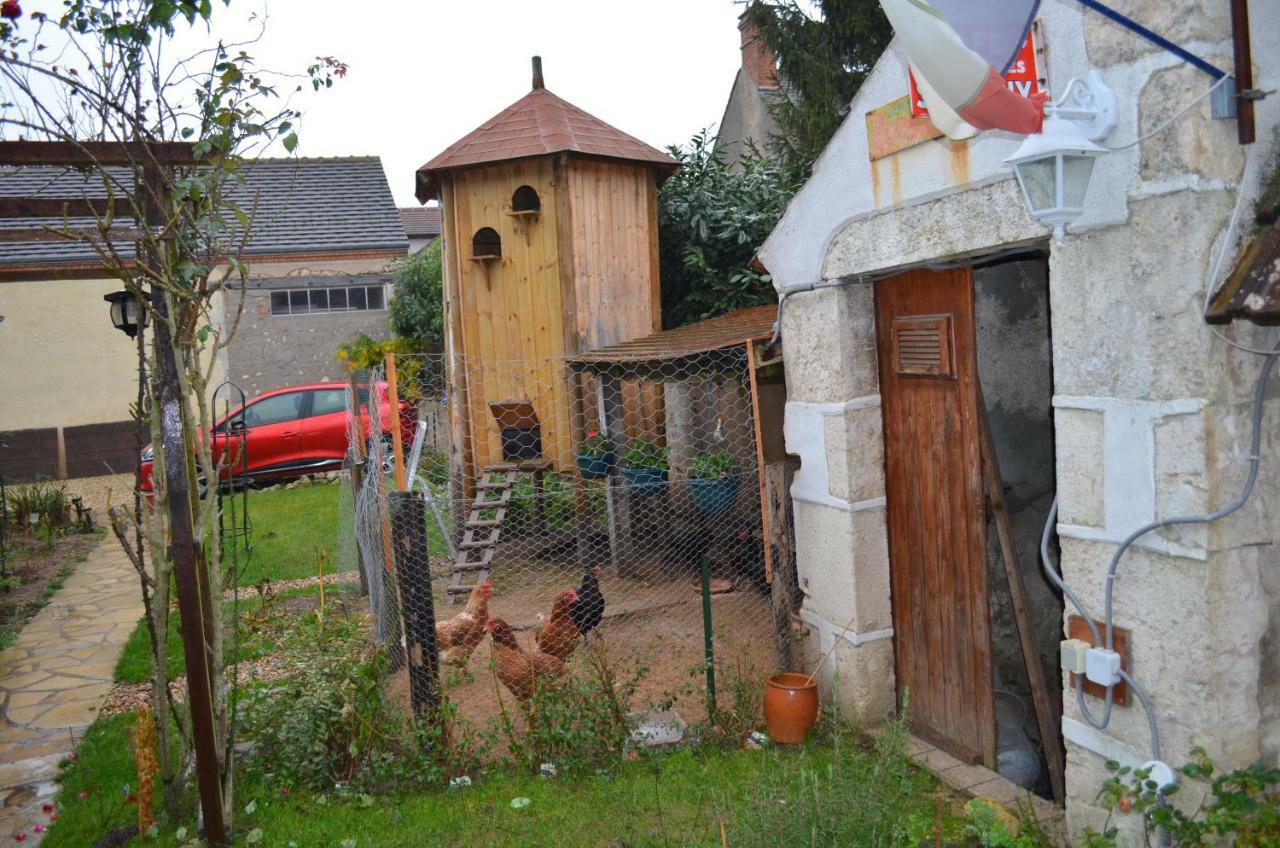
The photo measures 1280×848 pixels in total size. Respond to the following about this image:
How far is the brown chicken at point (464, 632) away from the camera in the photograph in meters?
6.08

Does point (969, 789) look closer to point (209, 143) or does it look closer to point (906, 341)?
point (906, 341)

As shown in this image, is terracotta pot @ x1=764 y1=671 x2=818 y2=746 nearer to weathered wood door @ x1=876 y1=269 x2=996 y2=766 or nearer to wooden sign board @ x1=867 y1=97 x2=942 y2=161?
weathered wood door @ x1=876 y1=269 x2=996 y2=766

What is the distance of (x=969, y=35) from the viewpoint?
3.05 m

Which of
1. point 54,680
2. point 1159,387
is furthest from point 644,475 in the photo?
point 1159,387

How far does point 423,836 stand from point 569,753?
2.96 ft

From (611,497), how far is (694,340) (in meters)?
2.36

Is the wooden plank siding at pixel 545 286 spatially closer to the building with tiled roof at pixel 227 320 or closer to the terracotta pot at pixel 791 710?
the terracotta pot at pixel 791 710

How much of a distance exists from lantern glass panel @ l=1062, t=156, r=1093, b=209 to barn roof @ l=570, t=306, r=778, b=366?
266 cm

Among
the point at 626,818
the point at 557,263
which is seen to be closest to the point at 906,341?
the point at 626,818

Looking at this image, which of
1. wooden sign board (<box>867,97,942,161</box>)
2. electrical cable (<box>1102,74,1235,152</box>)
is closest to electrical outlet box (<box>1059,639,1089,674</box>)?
electrical cable (<box>1102,74,1235,152</box>)

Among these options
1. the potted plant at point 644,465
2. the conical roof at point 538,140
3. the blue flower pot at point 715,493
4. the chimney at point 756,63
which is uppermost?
the chimney at point 756,63

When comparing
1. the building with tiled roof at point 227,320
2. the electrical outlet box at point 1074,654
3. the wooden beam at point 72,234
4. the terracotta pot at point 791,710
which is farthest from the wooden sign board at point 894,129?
the building with tiled roof at point 227,320

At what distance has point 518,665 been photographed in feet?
18.0

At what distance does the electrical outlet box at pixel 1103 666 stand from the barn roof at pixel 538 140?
734 centimetres
